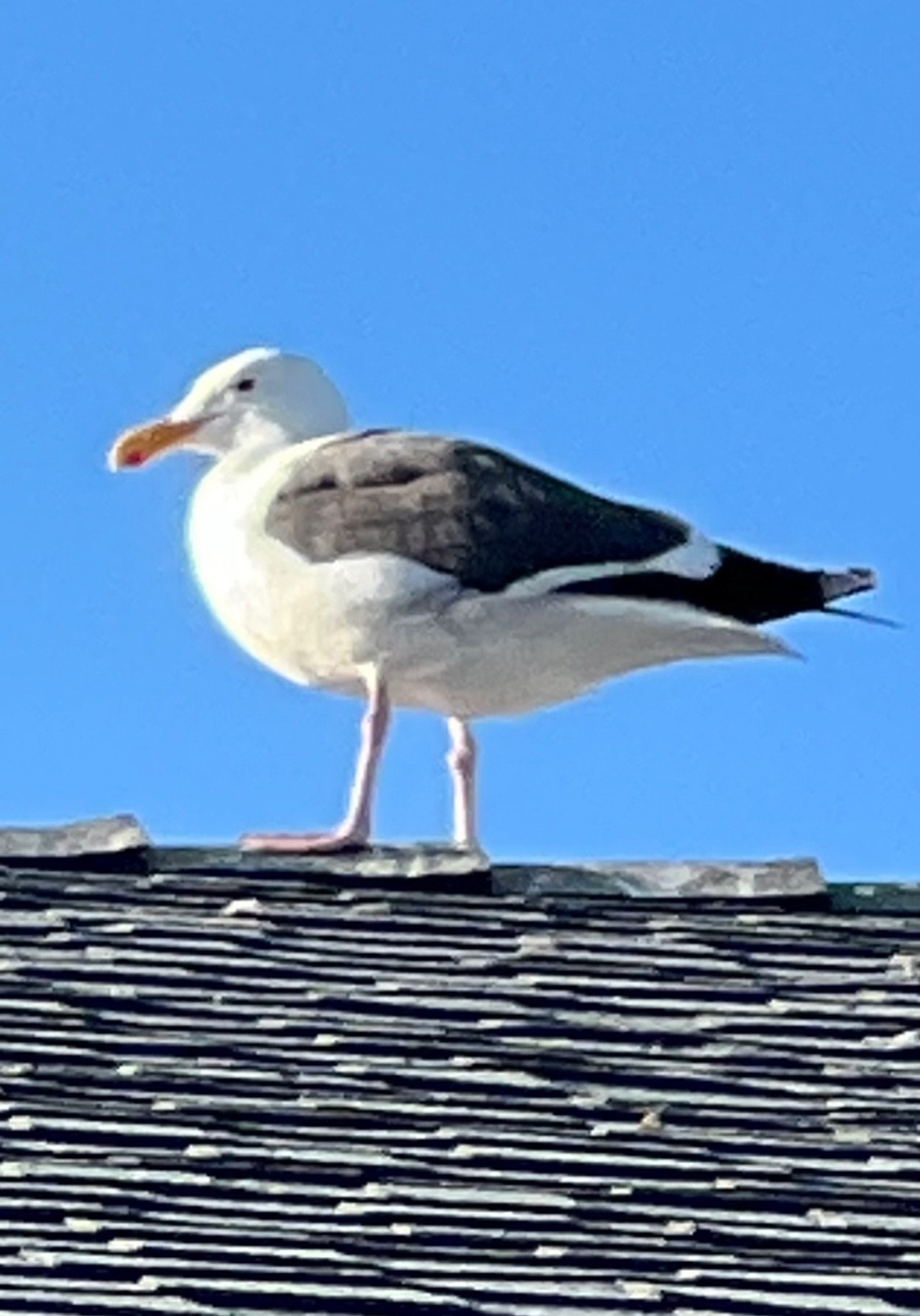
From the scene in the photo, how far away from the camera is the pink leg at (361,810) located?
22.7ft

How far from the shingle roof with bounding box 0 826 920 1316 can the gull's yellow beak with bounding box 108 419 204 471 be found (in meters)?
1.20

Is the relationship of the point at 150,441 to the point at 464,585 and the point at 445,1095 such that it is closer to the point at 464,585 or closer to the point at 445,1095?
the point at 464,585

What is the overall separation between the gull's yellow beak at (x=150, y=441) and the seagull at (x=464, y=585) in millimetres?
436

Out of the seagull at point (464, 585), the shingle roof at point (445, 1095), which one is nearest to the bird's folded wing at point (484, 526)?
the seagull at point (464, 585)

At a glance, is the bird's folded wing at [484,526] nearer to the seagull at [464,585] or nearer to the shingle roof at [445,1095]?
the seagull at [464,585]

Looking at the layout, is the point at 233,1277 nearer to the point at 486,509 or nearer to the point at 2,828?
the point at 2,828

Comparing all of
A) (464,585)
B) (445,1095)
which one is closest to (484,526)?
(464,585)

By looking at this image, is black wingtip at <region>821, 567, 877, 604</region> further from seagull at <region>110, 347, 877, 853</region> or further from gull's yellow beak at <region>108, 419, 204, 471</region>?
gull's yellow beak at <region>108, 419, 204, 471</region>

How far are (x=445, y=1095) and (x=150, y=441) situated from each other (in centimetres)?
212

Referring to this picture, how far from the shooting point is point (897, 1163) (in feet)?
19.5

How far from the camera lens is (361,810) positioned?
279 inches

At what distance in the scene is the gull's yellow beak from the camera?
7.78 metres

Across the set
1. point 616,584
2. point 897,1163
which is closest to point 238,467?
point 616,584

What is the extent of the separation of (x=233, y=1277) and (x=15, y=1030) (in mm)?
886
